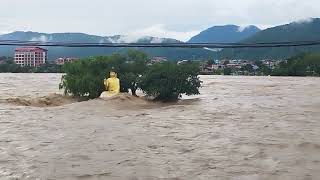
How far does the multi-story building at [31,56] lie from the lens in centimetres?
7404

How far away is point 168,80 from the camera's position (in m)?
28.8

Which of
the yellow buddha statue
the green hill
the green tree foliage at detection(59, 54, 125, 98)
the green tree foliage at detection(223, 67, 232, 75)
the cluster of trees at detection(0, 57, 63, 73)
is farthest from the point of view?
the green hill

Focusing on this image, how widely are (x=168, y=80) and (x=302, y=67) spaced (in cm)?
5935

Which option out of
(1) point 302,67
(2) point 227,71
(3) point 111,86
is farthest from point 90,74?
(2) point 227,71

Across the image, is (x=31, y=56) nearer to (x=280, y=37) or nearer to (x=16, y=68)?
(x=16, y=68)

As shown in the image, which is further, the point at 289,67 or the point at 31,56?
the point at 289,67

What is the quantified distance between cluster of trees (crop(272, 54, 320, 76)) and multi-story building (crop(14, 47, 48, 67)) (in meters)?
37.3

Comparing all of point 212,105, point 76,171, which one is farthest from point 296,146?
point 212,105

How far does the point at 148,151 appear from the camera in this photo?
483 inches

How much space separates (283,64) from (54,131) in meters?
75.7

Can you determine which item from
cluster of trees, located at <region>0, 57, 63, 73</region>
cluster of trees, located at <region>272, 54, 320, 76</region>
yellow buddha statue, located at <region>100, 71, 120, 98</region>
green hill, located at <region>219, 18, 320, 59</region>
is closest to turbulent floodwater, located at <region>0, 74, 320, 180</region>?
yellow buddha statue, located at <region>100, 71, 120, 98</region>

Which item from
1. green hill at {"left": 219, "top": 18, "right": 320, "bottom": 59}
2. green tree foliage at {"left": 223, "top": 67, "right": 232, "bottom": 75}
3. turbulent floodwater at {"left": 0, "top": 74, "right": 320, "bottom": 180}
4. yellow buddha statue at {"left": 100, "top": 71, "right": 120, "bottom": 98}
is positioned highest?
green hill at {"left": 219, "top": 18, "right": 320, "bottom": 59}

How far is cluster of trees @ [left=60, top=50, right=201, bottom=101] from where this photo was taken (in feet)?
94.6

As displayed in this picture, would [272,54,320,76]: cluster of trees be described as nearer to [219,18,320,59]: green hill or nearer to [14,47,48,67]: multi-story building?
[14,47,48,67]: multi-story building
